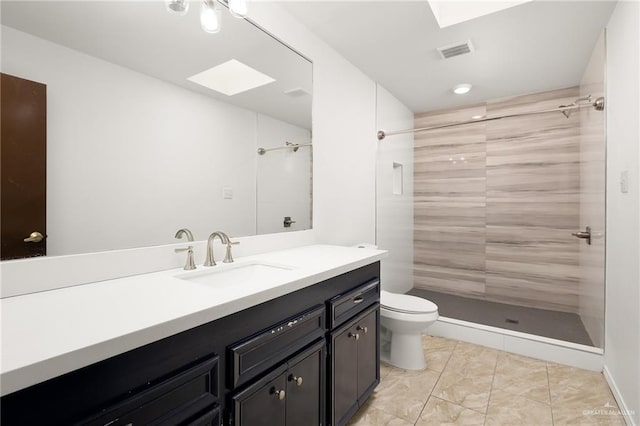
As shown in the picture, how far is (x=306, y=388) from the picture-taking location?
122cm

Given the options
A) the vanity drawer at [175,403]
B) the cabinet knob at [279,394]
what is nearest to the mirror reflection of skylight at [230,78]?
the vanity drawer at [175,403]

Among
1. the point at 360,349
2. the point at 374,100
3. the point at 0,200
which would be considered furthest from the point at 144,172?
the point at 374,100

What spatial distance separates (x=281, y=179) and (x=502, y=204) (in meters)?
2.57

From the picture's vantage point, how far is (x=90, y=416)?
63cm

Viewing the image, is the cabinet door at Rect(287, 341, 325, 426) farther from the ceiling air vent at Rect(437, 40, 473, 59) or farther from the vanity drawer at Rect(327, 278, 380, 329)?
the ceiling air vent at Rect(437, 40, 473, 59)

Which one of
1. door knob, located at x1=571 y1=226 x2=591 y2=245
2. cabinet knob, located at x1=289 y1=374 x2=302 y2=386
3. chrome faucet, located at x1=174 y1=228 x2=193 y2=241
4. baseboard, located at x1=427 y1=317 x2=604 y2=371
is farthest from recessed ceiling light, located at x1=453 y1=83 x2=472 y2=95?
cabinet knob, located at x1=289 y1=374 x2=302 y2=386

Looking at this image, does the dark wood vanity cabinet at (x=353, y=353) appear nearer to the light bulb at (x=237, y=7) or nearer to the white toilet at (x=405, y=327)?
the white toilet at (x=405, y=327)

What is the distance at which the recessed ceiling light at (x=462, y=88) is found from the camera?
2.96 metres

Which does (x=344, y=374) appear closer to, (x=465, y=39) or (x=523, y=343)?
(x=523, y=343)

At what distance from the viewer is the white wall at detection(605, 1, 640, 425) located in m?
1.53

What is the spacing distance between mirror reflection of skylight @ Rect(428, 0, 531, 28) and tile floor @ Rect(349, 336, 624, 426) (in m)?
2.33

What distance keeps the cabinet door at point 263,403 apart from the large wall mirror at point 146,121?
28.9 inches

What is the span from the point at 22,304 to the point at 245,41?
1515 millimetres

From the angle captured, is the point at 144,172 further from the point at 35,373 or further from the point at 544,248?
the point at 544,248
